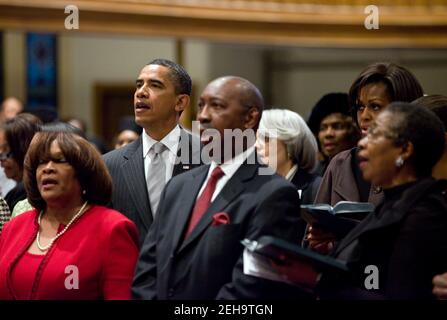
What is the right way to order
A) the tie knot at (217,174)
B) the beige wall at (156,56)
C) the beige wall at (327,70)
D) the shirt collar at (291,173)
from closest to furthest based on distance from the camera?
the tie knot at (217,174)
the shirt collar at (291,173)
the beige wall at (156,56)
the beige wall at (327,70)

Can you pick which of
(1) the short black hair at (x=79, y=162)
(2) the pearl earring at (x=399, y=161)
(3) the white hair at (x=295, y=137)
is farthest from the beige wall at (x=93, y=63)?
(2) the pearl earring at (x=399, y=161)

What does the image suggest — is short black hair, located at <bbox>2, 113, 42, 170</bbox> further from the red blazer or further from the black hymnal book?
the black hymnal book

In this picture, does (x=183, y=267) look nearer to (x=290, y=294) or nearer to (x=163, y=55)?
(x=290, y=294)

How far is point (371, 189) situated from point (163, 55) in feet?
21.0

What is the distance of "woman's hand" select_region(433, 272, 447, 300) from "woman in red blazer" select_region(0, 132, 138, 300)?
105cm

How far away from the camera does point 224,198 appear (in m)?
2.93

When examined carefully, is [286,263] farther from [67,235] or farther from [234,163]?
[67,235]

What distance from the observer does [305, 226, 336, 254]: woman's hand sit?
3239 mm

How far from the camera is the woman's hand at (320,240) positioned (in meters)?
3.24

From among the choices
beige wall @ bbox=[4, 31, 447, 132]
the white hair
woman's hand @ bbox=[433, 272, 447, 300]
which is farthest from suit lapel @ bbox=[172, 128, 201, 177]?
beige wall @ bbox=[4, 31, 447, 132]

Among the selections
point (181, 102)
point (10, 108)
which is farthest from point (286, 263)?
point (10, 108)

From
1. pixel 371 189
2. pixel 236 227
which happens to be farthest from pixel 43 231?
pixel 371 189

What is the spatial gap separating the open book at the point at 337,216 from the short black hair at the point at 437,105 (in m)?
0.40

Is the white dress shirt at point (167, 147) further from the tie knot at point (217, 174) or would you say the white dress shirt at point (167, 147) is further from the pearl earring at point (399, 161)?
the pearl earring at point (399, 161)
